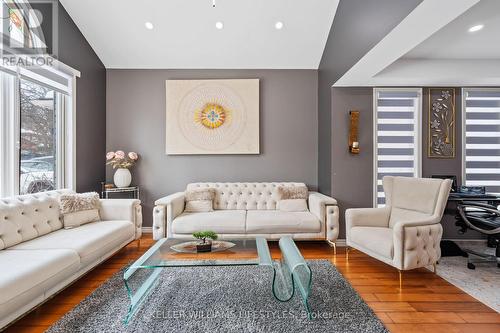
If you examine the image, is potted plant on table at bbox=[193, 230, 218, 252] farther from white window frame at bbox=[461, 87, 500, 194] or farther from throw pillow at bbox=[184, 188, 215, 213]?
white window frame at bbox=[461, 87, 500, 194]

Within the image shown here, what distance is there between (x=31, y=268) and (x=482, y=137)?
5.52 metres

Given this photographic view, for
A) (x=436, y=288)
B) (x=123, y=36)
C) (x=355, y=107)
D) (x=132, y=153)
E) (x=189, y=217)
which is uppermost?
(x=123, y=36)

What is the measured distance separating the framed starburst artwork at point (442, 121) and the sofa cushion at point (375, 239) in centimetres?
179

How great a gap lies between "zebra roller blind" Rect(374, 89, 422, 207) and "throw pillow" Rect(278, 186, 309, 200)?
112 centimetres

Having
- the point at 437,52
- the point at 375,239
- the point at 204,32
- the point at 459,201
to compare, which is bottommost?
the point at 375,239

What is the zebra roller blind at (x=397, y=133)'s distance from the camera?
3.94 meters

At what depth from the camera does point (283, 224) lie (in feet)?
11.0

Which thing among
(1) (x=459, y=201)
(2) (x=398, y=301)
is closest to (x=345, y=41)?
(1) (x=459, y=201)

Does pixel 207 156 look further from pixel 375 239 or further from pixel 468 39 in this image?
pixel 468 39

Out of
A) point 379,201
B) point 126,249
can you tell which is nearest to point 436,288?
point 379,201

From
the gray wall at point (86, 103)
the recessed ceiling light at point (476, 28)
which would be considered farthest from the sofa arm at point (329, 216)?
the gray wall at point (86, 103)

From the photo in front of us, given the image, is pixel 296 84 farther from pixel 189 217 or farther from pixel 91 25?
pixel 91 25

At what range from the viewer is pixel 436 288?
97.0 inches

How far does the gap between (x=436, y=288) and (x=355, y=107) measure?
2.38 m
